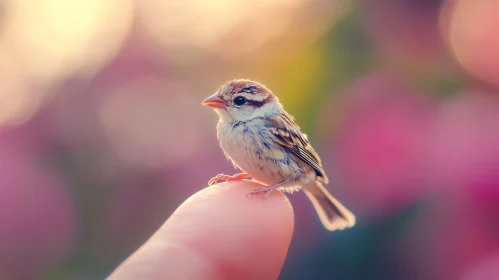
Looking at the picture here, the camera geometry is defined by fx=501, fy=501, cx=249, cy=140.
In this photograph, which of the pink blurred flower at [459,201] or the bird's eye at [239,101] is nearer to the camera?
the bird's eye at [239,101]

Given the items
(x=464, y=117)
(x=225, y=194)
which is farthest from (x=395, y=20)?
(x=225, y=194)

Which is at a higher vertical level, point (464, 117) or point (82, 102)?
point (82, 102)

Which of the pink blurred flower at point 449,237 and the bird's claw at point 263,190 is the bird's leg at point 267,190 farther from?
the pink blurred flower at point 449,237

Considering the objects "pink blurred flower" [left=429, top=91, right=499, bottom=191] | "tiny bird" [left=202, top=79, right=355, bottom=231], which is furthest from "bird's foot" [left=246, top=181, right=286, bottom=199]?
"pink blurred flower" [left=429, top=91, right=499, bottom=191]

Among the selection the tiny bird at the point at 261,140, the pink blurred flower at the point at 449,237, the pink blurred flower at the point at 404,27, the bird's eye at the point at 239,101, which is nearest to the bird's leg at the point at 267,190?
the tiny bird at the point at 261,140

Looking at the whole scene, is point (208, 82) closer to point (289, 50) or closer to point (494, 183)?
point (289, 50)

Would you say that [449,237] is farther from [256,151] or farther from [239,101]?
[239,101]
